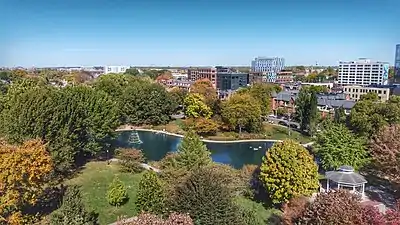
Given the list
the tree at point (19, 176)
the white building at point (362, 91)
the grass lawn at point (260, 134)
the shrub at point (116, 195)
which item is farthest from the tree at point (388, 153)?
the white building at point (362, 91)

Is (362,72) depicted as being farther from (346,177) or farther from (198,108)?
(346,177)

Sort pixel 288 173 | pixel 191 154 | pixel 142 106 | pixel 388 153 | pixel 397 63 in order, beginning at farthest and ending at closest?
1. pixel 397 63
2. pixel 142 106
3. pixel 191 154
4. pixel 388 153
5. pixel 288 173

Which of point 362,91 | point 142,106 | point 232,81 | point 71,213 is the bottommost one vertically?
point 71,213

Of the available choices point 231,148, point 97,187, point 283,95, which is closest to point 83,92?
point 97,187

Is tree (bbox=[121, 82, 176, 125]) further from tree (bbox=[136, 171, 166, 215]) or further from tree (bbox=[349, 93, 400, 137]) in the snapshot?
tree (bbox=[136, 171, 166, 215])

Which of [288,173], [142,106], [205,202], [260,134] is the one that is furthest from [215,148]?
[205,202]

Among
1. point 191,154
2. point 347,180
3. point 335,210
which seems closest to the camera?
point 335,210

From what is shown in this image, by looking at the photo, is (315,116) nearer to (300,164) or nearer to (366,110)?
(366,110)
